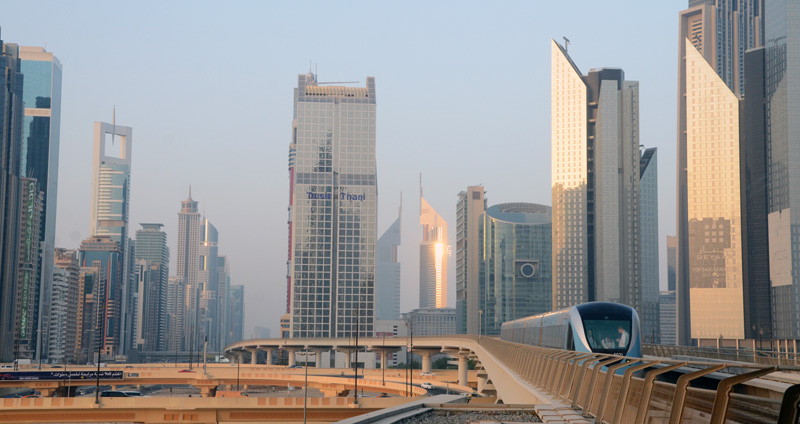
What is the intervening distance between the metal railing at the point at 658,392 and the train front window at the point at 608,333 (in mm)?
16159

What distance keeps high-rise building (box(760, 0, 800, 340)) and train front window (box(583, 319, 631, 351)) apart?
147140 millimetres

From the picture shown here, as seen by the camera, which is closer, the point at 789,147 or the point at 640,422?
the point at 640,422

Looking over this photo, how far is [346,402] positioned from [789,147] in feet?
490

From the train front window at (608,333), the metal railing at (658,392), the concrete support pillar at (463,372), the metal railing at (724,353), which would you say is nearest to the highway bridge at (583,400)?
the metal railing at (658,392)

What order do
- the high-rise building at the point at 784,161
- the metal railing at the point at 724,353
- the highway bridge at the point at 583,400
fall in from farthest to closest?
1. the high-rise building at the point at 784,161
2. the metal railing at the point at 724,353
3. the highway bridge at the point at 583,400

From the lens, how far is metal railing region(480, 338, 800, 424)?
28.5 ft

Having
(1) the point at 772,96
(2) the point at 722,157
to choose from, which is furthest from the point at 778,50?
(2) the point at 722,157

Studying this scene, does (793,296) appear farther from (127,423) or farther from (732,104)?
(127,423)

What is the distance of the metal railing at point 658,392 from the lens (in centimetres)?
867

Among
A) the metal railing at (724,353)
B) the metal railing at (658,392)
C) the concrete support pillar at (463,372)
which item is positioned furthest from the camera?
the concrete support pillar at (463,372)

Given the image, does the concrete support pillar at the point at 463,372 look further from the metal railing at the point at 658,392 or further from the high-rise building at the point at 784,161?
the metal railing at the point at 658,392

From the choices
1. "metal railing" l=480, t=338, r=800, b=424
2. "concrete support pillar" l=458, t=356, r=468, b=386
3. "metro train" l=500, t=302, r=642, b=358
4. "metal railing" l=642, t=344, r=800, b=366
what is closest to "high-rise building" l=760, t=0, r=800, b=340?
"concrete support pillar" l=458, t=356, r=468, b=386

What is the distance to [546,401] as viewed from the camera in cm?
2058

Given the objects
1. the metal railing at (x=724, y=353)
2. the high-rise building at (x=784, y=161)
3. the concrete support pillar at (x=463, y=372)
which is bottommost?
the concrete support pillar at (x=463, y=372)
